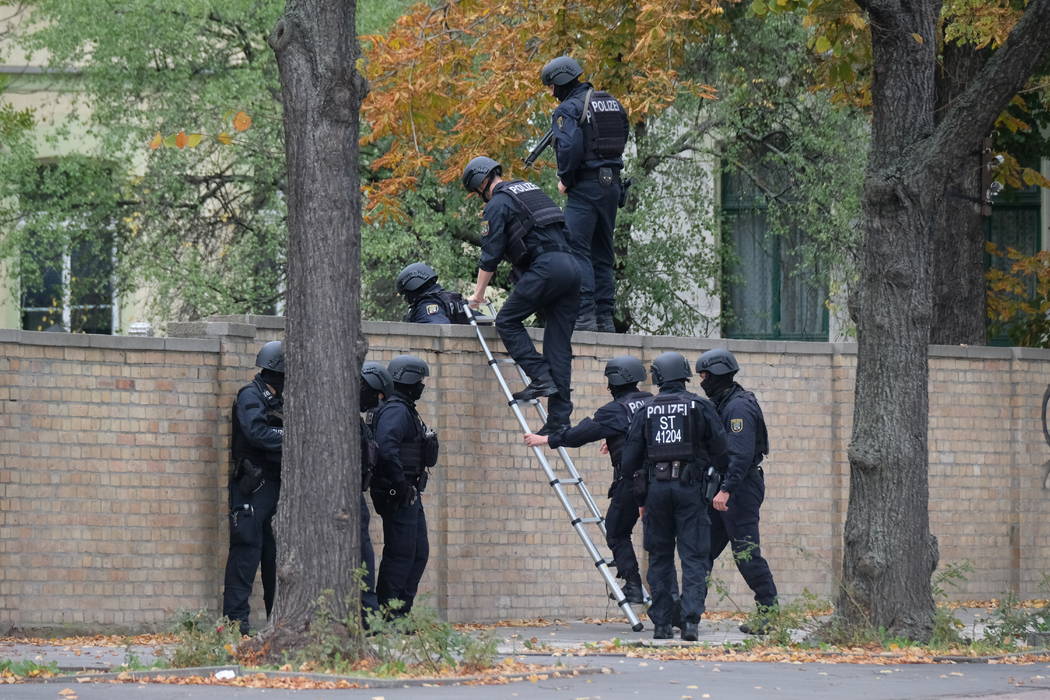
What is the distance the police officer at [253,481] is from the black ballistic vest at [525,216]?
2.00 meters

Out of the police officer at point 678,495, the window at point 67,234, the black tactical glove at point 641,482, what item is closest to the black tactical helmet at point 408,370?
the police officer at point 678,495

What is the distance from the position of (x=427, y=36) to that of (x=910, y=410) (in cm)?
872

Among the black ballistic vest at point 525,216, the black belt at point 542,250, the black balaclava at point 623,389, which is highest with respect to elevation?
the black ballistic vest at point 525,216

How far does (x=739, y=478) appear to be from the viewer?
1316cm

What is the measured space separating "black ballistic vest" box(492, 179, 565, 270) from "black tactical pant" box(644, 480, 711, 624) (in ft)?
6.86

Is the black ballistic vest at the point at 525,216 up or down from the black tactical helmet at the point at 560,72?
down

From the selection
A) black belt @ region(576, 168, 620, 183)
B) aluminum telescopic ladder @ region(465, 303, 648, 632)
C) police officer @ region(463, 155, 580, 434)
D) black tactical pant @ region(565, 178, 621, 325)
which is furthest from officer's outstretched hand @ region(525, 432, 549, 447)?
black belt @ region(576, 168, 620, 183)

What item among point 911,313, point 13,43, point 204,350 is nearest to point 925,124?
point 911,313

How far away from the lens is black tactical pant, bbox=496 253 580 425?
13.5 meters

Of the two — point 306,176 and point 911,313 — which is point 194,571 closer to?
point 306,176

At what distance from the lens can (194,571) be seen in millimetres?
13055

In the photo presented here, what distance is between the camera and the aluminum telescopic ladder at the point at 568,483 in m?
13.1

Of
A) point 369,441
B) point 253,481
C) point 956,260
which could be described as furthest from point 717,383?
point 956,260

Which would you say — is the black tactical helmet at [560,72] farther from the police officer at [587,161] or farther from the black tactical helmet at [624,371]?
the black tactical helmet at [624,371]
